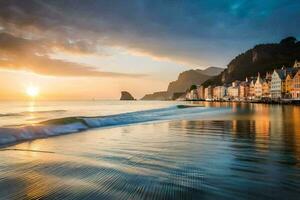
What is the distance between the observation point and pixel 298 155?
1064 centimetres

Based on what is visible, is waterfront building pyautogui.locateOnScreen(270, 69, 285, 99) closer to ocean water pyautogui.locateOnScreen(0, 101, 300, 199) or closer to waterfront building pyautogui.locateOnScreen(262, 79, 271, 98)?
waterfront building pyautogui.locateOnScreen(262, 79, 271, 98)

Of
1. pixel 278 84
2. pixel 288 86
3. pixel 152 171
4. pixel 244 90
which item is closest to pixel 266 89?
pixel 278 84

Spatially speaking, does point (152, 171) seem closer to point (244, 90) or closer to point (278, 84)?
point (278, 84)

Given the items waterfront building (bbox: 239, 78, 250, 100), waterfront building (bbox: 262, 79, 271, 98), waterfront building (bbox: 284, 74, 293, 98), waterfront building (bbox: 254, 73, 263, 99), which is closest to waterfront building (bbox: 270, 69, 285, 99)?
waterfront building (bbox: 284, 74, 293, 98)

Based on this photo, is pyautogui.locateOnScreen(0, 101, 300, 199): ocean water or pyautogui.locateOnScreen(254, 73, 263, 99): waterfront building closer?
pyautogui.locateOnScreen(0, 101, 300, 199): ocean water

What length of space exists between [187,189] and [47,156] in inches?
266

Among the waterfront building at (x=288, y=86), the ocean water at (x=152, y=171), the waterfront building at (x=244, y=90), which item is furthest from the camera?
the waterfront building at (x=244, y=90)

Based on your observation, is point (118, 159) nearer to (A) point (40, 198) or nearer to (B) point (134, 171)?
(B) point (134, 171)

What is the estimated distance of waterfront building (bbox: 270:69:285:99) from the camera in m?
129

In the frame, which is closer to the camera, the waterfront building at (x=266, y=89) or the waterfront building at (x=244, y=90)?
the waterfront building at (x=266, y=89)

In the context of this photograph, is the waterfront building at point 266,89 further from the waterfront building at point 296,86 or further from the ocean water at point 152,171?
the ocean water at point 152,171

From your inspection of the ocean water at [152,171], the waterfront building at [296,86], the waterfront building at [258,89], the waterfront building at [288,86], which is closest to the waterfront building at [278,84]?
the waterfront building at [288,86]

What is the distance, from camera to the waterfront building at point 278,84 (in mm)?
128750

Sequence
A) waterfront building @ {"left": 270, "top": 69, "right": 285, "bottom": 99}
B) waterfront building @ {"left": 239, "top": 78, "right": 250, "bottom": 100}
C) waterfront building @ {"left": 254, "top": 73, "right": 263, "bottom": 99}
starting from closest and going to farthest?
1. waterfront building @ {"left": 270, "top": 69, "right": 285, "bottom": 99}
2. waterfront building @ {"left": 254, "top": 73, "right": 263, "bottom": 99}
3. waterfront building @ {"left": 239, "top": 78, "right": 250, "bottom": 100}
